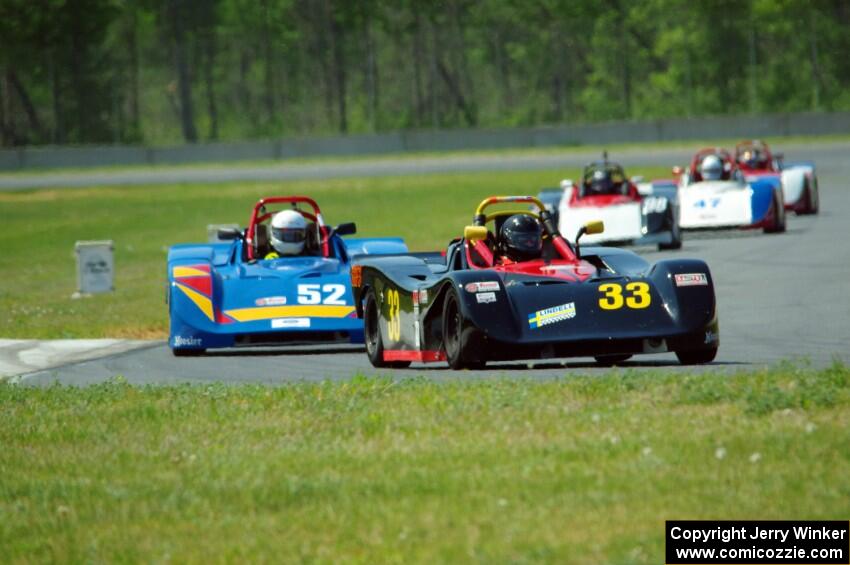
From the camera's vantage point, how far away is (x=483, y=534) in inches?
254

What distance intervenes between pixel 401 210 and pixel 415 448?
32.9 meters

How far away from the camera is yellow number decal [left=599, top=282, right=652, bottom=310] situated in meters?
11.6

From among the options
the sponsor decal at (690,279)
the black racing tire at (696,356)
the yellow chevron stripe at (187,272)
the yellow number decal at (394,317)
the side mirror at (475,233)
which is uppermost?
the side mirror at (475,233)

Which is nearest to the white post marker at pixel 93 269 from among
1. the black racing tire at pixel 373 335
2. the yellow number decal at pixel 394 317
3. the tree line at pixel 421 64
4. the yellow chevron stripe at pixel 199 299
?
the yellow chevron stripe at pixel 199 299

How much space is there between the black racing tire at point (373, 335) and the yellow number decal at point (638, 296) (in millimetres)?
2198

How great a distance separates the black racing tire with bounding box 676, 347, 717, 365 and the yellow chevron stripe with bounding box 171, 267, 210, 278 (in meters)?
5.11

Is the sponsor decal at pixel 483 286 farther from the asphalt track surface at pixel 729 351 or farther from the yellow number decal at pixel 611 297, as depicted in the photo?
the yellow number decal at pixel 611 297

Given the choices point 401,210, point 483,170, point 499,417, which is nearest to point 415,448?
point 499,417

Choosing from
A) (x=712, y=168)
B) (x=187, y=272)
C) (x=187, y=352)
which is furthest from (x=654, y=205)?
(x=187, y=352)

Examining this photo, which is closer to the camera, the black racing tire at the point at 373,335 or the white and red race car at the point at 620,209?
the black racing tire at the point at 373,335

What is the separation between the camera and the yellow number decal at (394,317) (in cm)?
1295

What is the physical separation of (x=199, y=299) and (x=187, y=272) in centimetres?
36

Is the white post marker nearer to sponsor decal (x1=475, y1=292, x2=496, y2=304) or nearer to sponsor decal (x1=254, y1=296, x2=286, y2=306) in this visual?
sponsor decal (x1=254, y1=296, x2=286, y2=306)

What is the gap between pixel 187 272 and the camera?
1550 centimetres
